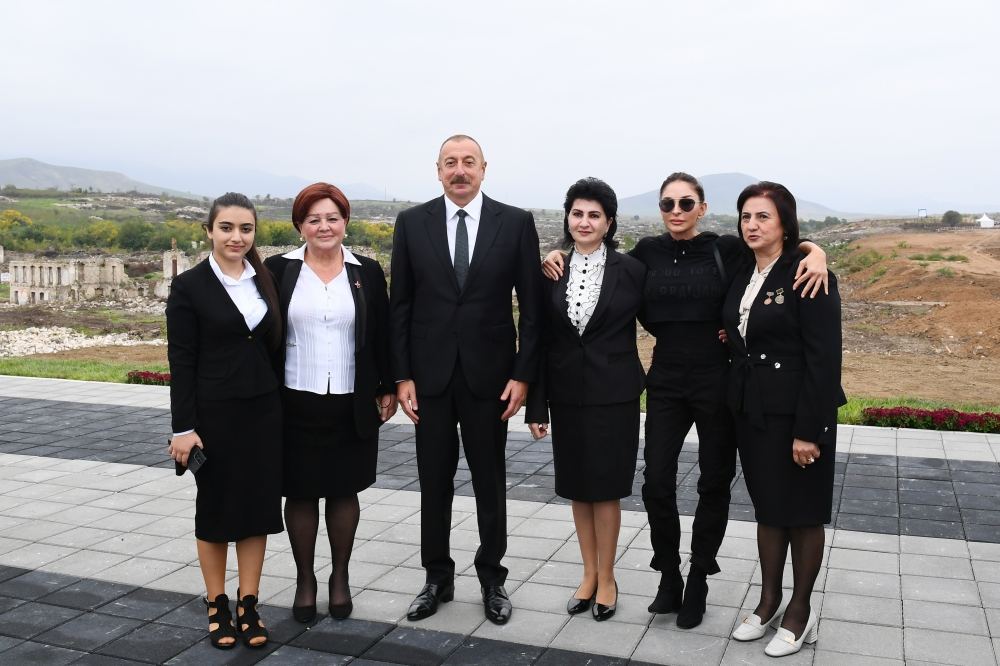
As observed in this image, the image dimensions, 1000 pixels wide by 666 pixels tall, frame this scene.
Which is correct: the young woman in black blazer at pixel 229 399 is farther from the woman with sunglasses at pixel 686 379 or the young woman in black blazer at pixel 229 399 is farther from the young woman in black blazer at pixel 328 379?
the woman with sunglasses at pixel 686 379

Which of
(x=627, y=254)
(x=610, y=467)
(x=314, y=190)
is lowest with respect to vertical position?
(x=610, y=467)

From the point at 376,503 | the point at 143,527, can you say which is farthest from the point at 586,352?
the point at 143,527

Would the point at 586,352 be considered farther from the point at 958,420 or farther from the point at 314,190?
the point at 958,420

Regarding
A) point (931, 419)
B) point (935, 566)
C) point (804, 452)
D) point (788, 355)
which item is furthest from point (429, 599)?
point (931, 419)

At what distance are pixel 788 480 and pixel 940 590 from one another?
4.05ft

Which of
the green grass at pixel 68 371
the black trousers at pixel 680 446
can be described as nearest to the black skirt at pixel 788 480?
the black trousers at pixel 680 446

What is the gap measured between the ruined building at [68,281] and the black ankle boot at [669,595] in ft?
137

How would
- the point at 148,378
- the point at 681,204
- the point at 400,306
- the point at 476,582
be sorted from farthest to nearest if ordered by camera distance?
the point at 148,378 → the point at 476,582 → the point at 400,306 → the point at 681,204

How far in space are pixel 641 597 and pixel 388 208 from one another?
88.4 m

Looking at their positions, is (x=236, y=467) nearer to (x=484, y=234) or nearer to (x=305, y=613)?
(x=305, y=613)

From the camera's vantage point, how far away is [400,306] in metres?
3.80

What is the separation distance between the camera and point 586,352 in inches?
145

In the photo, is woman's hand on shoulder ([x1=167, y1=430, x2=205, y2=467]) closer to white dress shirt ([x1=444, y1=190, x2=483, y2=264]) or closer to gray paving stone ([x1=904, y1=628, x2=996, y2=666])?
white dress shirt ([x1=444, y1=190, x2=483, y2=264])

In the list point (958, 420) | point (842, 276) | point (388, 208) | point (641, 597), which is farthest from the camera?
point (388, 208)
